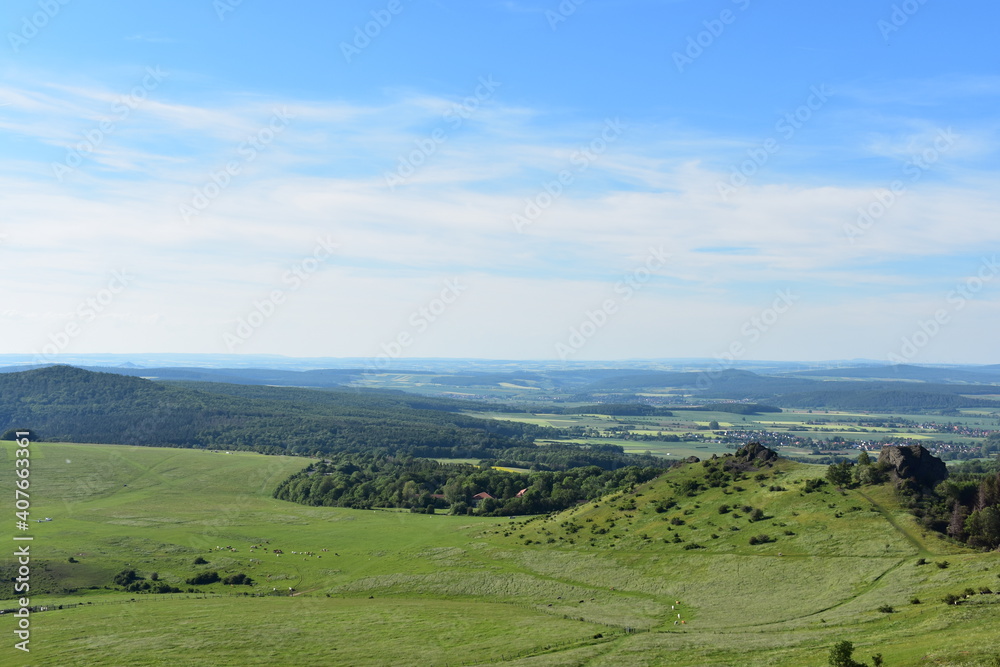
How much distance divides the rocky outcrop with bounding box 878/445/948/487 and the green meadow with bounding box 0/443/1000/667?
4121 millimetres

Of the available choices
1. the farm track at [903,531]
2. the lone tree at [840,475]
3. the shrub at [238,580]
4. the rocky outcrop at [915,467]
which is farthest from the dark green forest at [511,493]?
the shrub at [238,580]

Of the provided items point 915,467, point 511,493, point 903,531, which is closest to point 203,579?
point 511,493

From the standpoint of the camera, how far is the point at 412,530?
151m

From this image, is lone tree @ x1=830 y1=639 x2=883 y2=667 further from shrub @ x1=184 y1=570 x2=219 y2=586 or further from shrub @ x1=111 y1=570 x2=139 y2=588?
shrub @ x1=111 y1=570 x2=139 y2=588

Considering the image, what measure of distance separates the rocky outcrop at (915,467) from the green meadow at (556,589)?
412 centimetres

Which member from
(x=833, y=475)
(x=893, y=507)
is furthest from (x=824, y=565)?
(x=833, y=475)

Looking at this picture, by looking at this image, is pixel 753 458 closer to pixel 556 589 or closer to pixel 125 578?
pixel 556 589

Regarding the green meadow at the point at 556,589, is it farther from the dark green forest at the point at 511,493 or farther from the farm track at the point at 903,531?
the dark green forest at the point at 511,493

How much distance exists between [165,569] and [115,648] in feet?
168

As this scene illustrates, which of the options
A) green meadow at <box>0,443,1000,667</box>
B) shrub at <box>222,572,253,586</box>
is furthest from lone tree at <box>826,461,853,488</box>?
shrub at <box>222,572,253,586</box>

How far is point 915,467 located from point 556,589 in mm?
55269

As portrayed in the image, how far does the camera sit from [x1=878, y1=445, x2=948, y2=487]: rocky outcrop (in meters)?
104

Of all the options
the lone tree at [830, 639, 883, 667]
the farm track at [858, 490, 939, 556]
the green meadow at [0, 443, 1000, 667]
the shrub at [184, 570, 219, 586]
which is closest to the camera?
the lone tree at [830, 639, 883, 667]

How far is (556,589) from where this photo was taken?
331 feet
